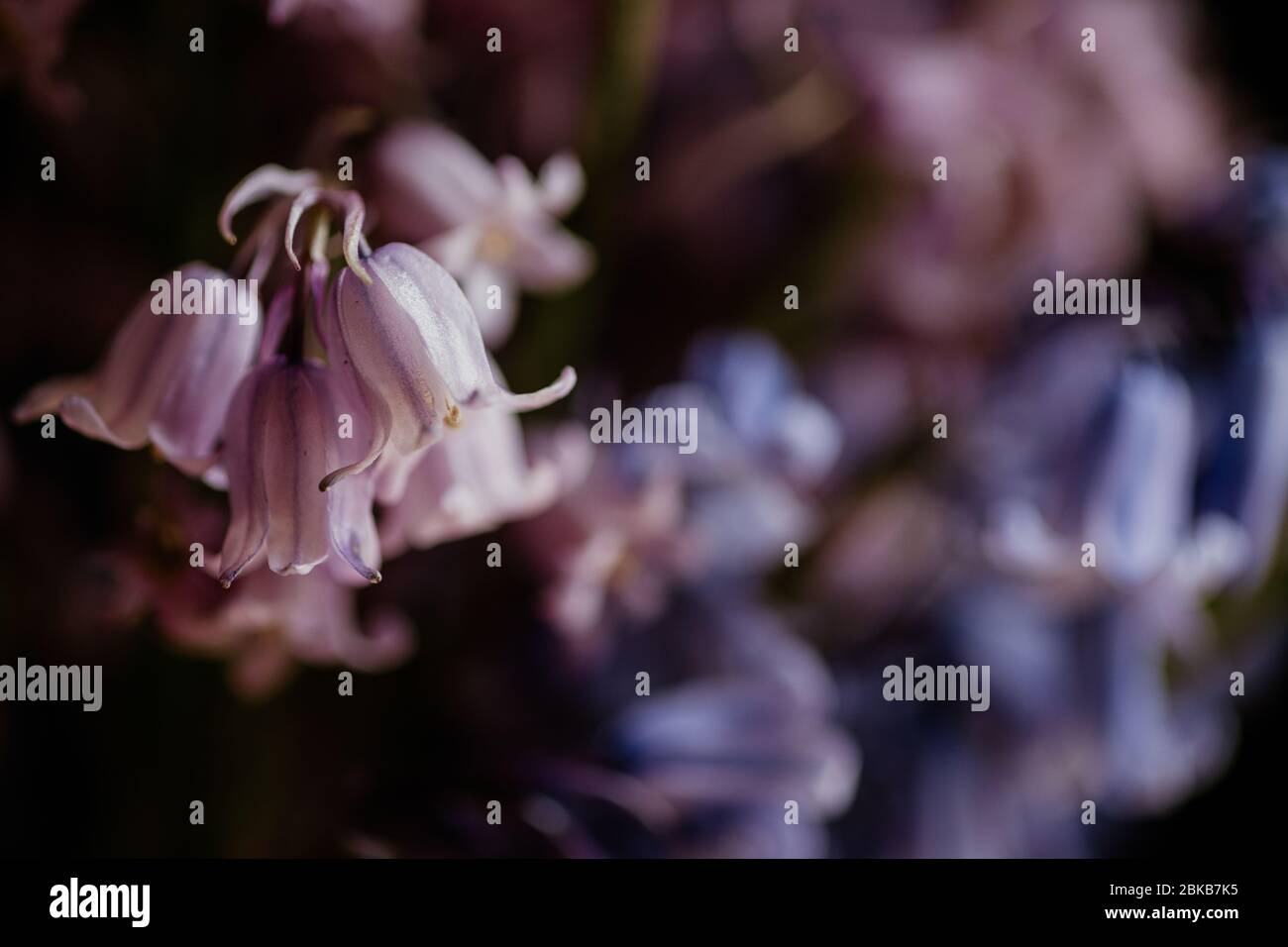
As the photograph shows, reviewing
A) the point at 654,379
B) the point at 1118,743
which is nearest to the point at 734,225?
the point at 654,379

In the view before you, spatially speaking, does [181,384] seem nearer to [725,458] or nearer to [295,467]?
[295,467]

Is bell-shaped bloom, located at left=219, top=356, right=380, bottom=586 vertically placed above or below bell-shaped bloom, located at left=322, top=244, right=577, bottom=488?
below

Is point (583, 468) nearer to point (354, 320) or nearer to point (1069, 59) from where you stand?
point (354, 320)

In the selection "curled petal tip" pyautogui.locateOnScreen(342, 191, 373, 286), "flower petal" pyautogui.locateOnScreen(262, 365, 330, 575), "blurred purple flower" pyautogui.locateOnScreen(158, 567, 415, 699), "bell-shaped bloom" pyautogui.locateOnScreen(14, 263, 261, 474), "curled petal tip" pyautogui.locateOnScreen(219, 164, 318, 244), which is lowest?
"blurred purple flower" pyautogui.locateOnScreen(158, 567, 415, 699)

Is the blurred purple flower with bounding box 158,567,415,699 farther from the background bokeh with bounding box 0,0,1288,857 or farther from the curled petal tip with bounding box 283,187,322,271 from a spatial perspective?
the curled petal tip with bounding box 283,187,322,271

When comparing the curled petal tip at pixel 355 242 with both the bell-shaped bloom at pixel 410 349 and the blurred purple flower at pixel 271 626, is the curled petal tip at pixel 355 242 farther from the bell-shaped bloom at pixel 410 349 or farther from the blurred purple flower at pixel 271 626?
the blurred purple flower at pixel 271 626

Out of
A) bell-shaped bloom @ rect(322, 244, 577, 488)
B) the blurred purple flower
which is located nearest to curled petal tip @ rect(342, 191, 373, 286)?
bell-shaped bloom @ rect(322, 244, 577, 488)

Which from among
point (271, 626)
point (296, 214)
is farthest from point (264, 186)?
point (271, 626)
